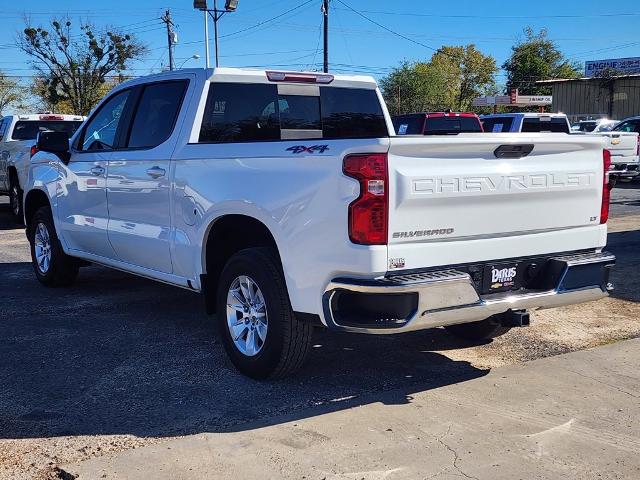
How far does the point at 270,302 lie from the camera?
4.54 meters

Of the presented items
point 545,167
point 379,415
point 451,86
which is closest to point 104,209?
point 379,415

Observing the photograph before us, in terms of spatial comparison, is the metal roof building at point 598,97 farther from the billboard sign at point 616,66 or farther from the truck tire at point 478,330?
the truck tire at point 478,330

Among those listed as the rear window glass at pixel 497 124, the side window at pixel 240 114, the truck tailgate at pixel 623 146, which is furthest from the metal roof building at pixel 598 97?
the side window at pixel 240 114

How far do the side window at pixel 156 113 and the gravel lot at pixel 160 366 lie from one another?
160 cm

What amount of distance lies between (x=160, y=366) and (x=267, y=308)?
1.13 meters

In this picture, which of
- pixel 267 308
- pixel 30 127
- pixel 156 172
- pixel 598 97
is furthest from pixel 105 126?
pixel 598 97

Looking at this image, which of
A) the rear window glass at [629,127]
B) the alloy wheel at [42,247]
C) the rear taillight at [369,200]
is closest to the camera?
the rear taillight at [369,200]

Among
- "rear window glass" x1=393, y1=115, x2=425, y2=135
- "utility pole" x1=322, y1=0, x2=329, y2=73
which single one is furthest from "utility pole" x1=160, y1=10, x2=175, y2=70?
"rear window glass" x1=393, y1=115, x2=425, y2=135

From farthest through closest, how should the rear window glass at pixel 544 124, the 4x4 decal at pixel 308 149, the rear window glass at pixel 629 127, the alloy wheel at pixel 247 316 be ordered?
the rear window glass at pixel 629 127 → the rear window glass at pixel 544 124 → the alloy wheel at pixel 247 316 → the 4x4 decal at pixel 308 149

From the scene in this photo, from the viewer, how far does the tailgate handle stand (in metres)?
4.34

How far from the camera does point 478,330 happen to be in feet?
19.1

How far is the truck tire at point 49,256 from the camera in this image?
757 centimetres

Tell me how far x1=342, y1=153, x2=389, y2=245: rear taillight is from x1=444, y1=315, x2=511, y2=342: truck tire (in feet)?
6.89

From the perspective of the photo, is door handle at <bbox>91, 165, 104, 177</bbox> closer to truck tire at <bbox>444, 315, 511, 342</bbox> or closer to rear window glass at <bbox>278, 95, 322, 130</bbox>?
rear window glass at <bbox>278, 95, 322, 130</bbox>
